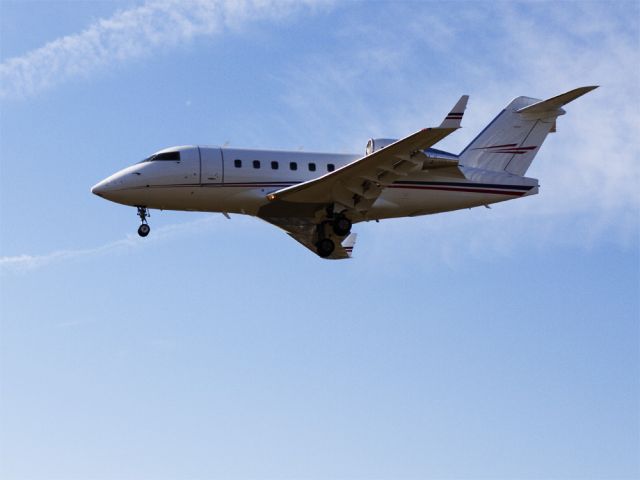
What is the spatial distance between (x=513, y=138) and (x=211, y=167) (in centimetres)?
941

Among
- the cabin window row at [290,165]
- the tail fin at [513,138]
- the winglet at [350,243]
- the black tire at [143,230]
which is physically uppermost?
the tail fin at [513,138]

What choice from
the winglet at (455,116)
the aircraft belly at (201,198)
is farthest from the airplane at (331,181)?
the winglet at (455,116)

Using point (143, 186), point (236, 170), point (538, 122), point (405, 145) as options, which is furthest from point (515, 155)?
point (143, 186)

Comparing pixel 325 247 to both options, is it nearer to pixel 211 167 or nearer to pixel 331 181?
pixel 331 181

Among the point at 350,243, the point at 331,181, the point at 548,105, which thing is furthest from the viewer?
the point at 350,243

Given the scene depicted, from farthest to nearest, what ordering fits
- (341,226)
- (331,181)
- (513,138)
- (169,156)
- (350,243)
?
1. (350,243)
2. (513,138)
3. (341,226)
4. (169,156)
5. (331,181)

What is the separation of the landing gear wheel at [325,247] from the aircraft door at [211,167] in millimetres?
4100

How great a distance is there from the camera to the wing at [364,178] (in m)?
29.6

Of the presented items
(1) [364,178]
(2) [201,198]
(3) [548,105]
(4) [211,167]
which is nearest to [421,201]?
(1) [364,178]


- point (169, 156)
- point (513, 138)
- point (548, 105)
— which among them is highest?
point (548, 105)

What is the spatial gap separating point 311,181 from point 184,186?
Result: 11.4 ft

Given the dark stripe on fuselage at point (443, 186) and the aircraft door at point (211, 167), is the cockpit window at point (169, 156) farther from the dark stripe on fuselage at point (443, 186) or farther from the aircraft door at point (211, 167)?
the dark stripe on fuselage at point (443, 186)

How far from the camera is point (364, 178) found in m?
31.2

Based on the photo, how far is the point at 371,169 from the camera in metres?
30.7
